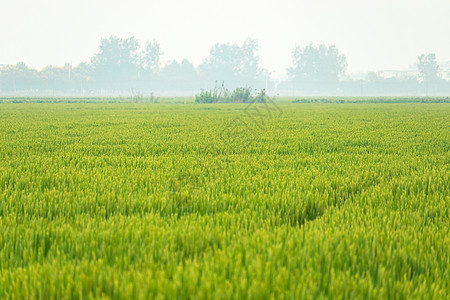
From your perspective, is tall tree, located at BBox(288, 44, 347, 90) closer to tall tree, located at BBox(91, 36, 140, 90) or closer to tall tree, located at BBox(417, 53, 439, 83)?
tall tree, located at BBox(417, 53, 439, 83)

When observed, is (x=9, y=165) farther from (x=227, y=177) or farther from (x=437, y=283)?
Answer: (x=437, y=283)

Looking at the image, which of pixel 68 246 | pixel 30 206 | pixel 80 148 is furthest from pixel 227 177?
pixel 80 148

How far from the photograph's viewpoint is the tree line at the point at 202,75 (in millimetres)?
90688

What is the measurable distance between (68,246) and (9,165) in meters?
2.56

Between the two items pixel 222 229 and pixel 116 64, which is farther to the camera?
pixel 116 64

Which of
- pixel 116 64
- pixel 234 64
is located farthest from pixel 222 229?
pixel 234 64

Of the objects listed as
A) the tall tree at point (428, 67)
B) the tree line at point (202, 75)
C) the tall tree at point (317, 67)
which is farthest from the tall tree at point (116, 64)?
the tall tree at point (428, 67)

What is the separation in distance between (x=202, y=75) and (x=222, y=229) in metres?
106

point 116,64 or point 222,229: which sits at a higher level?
point 116,64

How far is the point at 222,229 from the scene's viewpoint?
2.13 metres

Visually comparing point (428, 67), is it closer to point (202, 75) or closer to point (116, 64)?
point (202, 75)

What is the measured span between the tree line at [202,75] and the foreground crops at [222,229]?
91.1 m

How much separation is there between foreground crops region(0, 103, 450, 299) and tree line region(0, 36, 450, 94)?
91.1 meters

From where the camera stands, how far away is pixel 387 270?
170 cm
